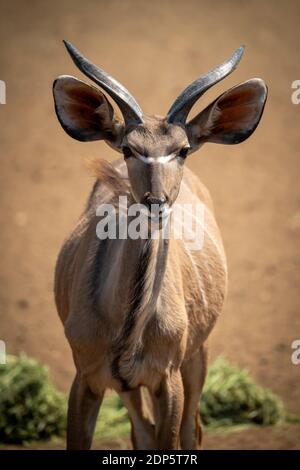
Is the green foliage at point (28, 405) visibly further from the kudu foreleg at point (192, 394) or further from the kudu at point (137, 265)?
the kudu at point (137, 265)

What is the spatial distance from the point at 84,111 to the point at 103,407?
125 inches

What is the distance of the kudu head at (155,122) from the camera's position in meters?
4.59

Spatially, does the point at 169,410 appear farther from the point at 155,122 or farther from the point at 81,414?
the point at 155,122

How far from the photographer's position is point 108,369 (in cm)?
505

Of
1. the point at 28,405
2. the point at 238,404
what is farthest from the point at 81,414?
the point at 238,404

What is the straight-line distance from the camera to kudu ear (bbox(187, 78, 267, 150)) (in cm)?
506

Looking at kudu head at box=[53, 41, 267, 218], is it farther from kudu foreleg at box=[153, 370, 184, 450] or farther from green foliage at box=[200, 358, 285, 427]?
green foliage at box=[200, 358, 285, 427]

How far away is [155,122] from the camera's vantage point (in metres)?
4.84

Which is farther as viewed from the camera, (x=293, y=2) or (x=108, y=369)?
(x=293, y=2)

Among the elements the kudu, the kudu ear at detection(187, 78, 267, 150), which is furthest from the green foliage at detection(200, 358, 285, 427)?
the kudu ear at detection(187, 78, 267, 150)

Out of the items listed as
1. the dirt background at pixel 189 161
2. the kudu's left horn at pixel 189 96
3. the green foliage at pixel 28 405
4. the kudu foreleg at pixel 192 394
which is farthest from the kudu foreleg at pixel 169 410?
the green foliage at pixel 28 405

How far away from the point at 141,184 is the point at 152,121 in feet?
1.40

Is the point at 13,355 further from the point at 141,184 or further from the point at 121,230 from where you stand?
the point at 141,184

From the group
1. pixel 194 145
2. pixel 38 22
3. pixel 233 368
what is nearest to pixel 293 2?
pixel 38 22
